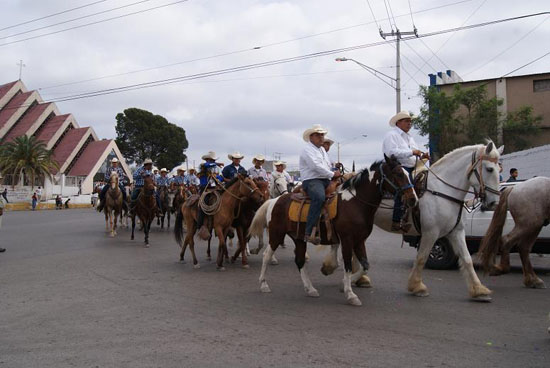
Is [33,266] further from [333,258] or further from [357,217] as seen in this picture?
[357,217]

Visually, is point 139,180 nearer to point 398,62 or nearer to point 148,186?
point 148,186

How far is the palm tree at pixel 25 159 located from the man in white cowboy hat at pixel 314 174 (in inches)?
1953

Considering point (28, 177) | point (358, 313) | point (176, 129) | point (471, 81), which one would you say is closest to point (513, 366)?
point (358, 313)

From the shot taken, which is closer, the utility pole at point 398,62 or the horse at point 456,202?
the horse at point 456,202

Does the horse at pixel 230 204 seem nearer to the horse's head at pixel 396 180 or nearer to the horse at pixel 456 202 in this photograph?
the horse at pixel 456 202

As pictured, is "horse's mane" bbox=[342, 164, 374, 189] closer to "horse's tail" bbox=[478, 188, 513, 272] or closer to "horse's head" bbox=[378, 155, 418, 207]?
"horse's head" bbox=[378, 155, 418, 207]

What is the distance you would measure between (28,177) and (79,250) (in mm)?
43691

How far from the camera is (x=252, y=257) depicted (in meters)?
12.2

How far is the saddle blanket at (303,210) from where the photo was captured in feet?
23.9

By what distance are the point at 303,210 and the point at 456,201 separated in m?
2.42

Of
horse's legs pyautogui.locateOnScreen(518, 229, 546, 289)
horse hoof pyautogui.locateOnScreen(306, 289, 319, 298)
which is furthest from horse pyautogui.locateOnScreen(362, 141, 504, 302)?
horse's legs pyautogui.locateOnScreen(518, 229, 546, 289)

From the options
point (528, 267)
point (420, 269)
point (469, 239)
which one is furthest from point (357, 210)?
point (469, 239)

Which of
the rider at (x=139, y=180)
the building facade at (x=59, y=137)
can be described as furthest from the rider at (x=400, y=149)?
the building facade at (x=59, y=137)

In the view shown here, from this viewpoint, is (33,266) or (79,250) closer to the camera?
(33,266)
